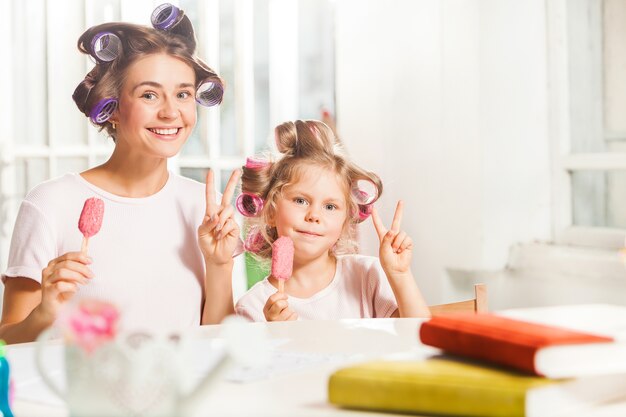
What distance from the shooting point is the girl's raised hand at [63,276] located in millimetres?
1527

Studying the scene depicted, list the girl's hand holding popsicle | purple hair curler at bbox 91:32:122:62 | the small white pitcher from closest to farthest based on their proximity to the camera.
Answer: the small white pitcher < the girl's hand holding popsicle < purple hair curler at bbox 91:32:122:62

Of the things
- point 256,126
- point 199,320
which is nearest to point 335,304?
point 199,320

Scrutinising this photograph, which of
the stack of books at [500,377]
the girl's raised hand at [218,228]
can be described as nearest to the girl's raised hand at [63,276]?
the girl's raised hand at [218,228]

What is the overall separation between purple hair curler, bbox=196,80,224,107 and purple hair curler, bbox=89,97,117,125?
198 mm

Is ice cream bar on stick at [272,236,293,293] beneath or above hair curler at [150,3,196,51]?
beneath

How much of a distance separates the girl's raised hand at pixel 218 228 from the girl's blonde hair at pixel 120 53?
297 mm

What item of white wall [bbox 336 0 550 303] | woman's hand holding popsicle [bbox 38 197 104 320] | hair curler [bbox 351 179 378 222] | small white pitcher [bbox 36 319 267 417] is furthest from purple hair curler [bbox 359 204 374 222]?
small white pitcher [bbox 36 319 267 417]

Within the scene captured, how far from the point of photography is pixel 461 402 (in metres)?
0.79

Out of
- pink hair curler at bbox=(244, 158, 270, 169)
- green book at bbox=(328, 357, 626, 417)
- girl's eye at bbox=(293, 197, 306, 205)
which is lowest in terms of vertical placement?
green book at bbox=(328, 357, 626, 417)

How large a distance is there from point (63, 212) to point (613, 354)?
1.28 meters

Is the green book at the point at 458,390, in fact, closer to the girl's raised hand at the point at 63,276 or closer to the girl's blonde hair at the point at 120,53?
the girl's raised hand at the point at 63,276

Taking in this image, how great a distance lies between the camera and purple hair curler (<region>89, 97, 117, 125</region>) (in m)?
1.92

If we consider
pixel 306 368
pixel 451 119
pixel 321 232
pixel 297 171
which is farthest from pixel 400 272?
pixel 451 119

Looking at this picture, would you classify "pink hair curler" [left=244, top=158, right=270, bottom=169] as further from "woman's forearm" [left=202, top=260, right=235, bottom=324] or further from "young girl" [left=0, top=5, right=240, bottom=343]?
"woman's forearm" [left=202, top=260, right=235, bottom=324]
